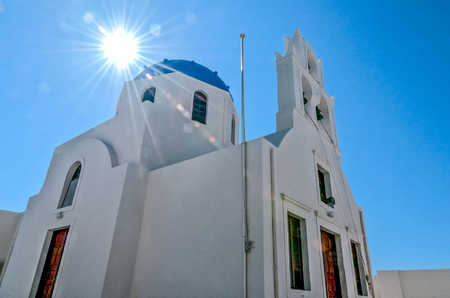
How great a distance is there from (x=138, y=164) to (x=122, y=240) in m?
1.95

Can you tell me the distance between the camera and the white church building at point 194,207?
17.6 ft

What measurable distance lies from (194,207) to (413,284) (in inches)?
370

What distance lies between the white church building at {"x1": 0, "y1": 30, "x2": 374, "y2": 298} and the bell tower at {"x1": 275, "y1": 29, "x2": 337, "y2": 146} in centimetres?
4

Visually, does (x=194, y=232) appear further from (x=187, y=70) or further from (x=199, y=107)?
(x=187, y=70)

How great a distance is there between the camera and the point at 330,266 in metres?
7.29

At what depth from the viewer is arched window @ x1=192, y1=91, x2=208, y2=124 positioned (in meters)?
10.6

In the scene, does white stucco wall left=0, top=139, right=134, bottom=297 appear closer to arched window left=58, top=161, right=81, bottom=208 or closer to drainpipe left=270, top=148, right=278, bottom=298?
arched window left=58, top=161, right=81, bottom=208

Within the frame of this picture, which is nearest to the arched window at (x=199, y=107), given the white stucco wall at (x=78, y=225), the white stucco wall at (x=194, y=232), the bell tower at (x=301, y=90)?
the bell tower at (x=301, y=90)

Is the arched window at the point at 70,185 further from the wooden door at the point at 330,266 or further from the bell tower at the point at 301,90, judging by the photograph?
the wooden door at the point at 330,266

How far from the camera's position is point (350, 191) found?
1001 cm

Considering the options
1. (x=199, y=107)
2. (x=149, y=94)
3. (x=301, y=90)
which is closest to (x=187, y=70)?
(x=199, y=107)

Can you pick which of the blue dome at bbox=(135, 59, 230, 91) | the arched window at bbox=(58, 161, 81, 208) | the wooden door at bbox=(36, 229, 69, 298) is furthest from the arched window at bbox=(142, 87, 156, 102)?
the wooden door at bbox=(36, 229, 69, 298)

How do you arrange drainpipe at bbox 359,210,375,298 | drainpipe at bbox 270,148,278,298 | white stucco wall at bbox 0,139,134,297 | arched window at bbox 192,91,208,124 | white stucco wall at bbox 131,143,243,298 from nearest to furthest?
drainpipe at bbox 270,148,278,298, white stucco wall at bbox 131,143,243,298, white stucco wall at bbox 0,139,134,297, drainpipe at bbox 359,210,375,298, arched window at bbox 192,91,208,124

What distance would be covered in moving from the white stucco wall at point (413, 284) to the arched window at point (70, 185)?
1050cm
